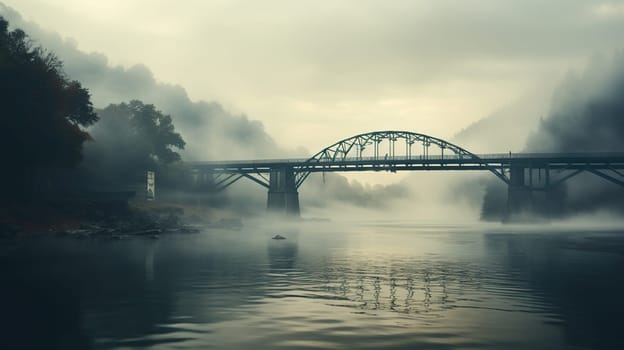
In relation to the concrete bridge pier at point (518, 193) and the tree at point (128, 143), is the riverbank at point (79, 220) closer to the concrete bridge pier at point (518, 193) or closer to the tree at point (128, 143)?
the tree at point (128, 143)

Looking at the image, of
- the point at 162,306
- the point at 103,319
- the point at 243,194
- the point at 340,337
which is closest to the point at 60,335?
the point at 103,319

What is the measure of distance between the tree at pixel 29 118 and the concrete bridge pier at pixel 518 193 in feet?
324

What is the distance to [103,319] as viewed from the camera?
18.4 metres

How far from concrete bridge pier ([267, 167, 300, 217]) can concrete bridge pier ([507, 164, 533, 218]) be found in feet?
170

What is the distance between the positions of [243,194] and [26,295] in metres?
157

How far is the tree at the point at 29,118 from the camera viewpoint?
63.3 metres

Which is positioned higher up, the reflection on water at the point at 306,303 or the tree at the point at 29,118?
the tree at the point at 29,118

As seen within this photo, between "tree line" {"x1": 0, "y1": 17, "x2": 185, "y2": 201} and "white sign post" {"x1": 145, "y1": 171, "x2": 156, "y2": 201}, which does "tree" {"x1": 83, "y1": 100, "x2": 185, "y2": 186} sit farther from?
"tree line" {"x1": 0, "y1": 17, "x2": 185, "y2": 201}

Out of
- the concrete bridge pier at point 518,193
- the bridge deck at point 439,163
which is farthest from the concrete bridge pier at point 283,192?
the concrete bridge pier at point 518,193

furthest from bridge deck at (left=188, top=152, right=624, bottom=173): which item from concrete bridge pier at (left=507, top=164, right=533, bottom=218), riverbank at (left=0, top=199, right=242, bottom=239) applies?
riverbank at (left=0, top=199, right=242, bottom=239)

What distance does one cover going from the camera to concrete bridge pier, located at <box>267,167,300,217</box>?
506ft

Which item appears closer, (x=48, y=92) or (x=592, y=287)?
(x=592, y=287)

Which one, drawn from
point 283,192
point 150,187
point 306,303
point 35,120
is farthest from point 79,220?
point 283,192

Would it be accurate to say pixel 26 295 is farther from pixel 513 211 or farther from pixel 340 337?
pixel 513 211
